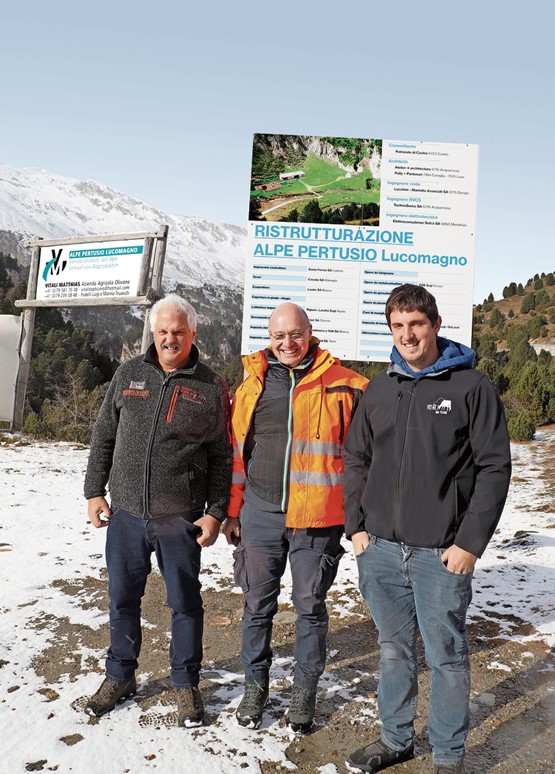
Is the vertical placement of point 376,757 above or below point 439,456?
below

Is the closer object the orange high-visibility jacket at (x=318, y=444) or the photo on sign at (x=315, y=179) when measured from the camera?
the orange high-visibility jacket at (x=318, y=444)

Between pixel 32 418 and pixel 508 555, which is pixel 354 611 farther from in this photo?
pixel 32 418

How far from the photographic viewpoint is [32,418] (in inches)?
512

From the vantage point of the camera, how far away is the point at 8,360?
38.0 ft

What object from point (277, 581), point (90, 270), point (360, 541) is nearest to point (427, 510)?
point (360, 541)

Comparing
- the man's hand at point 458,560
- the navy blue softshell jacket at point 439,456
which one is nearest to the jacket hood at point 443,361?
the navy blue softshell jacket at point 439,456

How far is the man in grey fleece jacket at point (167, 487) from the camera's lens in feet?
9.70

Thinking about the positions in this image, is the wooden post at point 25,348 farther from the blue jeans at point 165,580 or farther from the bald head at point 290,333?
the bald head at point 290,333

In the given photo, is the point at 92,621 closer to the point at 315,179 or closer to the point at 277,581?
the point at 277,581

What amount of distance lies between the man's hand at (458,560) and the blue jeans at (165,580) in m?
1.26

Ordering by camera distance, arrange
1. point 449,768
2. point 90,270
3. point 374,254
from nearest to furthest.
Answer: point 449,768
point 374,254
point 90,270

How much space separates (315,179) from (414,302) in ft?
13.1

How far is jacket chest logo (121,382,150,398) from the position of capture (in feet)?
9.89

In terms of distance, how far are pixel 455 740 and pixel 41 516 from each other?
545 centimetres
